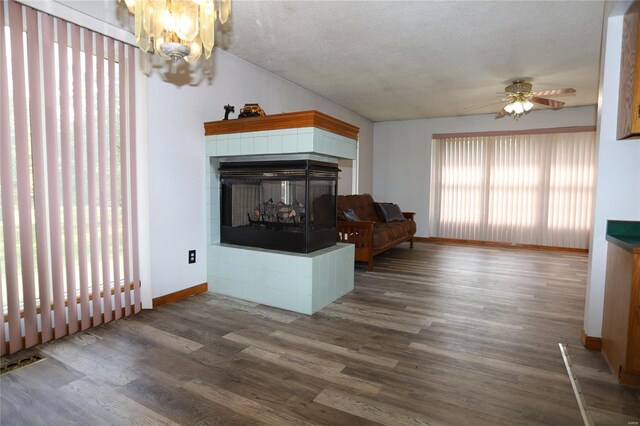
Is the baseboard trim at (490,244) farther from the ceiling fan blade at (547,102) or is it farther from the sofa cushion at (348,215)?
the ceiling fan blade at (547,102)

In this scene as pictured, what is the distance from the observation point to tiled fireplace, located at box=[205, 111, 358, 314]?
117 inches

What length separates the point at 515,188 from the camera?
20.7 ft

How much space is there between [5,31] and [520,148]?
263 inches

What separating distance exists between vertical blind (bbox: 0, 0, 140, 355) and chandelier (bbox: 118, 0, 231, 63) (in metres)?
A: 0.94

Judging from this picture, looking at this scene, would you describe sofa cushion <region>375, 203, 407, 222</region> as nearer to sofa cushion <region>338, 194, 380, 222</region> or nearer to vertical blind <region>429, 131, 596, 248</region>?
sofa cushion <region>338, 194, 380, 222</region>

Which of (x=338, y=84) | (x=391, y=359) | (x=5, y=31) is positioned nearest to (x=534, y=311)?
(x=391, y=359)

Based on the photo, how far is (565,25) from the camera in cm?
296

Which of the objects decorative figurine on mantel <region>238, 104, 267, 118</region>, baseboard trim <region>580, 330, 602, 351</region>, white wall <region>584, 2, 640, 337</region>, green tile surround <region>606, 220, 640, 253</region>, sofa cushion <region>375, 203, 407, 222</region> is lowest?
baseboard trim <region>580, 330, 602, 351</region>

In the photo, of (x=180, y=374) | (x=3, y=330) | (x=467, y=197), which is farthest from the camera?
(x=467, y=197)

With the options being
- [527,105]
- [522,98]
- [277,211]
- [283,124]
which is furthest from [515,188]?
[283,124]

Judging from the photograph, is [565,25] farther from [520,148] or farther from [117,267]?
[117,267]

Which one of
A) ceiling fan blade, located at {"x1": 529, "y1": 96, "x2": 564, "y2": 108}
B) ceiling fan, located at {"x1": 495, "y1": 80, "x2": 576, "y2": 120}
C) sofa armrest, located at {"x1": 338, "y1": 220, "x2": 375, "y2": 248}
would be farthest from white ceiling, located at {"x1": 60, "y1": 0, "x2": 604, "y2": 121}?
sofa armrest, located at {"x1": 338, "y1": 220, "x2": 375, "y2": 248}

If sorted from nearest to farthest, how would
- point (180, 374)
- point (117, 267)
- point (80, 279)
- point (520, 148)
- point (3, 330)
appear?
point (180, 374), point (3, 330), point (80, 279), point (117, 267), point (520, 148)

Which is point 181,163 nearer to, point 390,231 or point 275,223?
point 275,223
